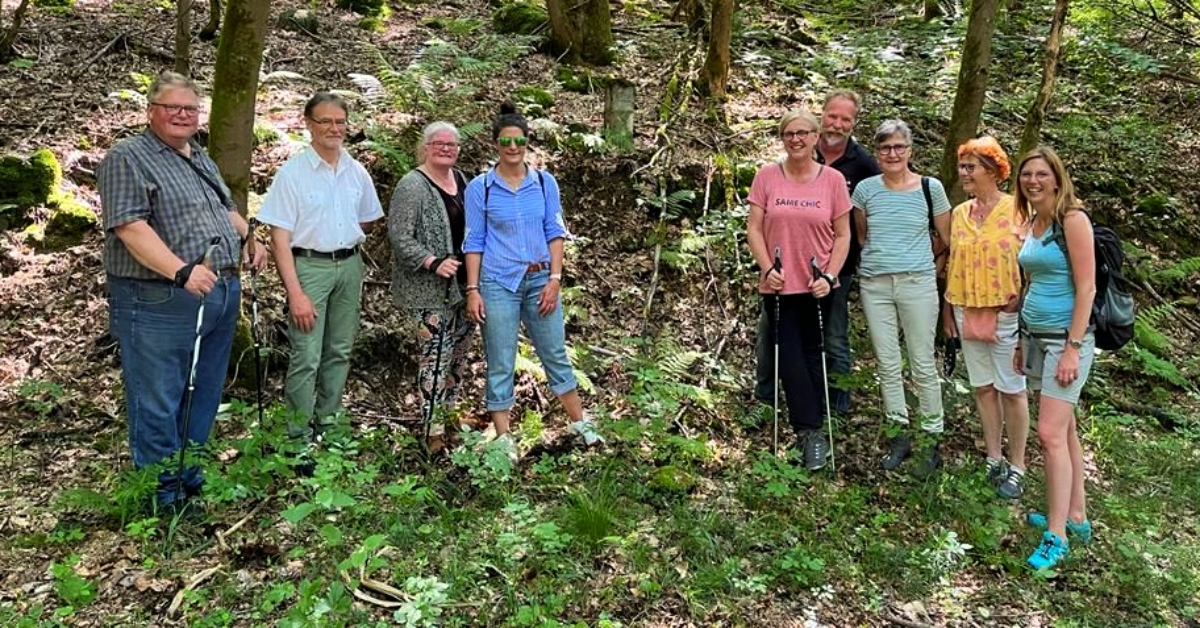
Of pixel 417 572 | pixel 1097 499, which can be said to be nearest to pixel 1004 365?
pixel 1097 499

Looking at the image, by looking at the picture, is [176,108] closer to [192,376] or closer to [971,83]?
[192,376]

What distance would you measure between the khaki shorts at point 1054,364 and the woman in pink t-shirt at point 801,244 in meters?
1.19

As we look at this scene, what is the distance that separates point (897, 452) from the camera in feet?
16.9

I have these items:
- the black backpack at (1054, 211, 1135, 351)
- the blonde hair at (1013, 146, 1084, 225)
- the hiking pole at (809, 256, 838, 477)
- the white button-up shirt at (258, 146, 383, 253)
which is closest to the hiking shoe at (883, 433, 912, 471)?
the hiking pole at (809, 256, 838, 477)

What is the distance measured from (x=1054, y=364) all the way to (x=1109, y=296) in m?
0.46

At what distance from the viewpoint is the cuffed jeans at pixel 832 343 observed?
5.30 meters

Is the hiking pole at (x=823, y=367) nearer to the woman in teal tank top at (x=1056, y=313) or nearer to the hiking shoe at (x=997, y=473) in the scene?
the hiking shoe at (x=997, y=473)

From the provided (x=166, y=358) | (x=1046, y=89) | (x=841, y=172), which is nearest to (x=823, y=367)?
(x=841, y=172)

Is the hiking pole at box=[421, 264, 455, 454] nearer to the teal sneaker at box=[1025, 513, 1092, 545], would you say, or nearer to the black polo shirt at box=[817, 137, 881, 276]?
the black polo shirt at box=[817, 137, 881, 276]

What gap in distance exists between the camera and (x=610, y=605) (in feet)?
12.0

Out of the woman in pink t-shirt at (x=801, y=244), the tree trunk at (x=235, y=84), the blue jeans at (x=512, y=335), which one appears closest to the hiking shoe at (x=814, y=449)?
the woman in pink t-shirt at (x=801, y=244)

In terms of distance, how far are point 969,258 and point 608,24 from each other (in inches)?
Result: 310

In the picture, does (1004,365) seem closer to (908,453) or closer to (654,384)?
(908,453)

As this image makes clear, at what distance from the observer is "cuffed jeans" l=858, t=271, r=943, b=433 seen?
16.3 ft
